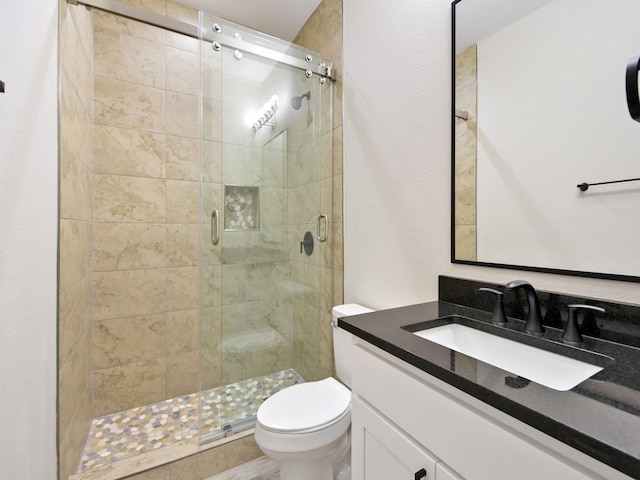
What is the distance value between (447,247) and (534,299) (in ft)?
1.29

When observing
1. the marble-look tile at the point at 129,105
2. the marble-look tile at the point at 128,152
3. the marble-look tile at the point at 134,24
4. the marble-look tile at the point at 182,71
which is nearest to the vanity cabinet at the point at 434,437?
the marble-look tile at the point at 128,152

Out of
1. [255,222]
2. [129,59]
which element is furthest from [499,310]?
[129,59]

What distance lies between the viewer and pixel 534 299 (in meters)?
0.84

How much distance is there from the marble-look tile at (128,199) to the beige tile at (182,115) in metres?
0.41

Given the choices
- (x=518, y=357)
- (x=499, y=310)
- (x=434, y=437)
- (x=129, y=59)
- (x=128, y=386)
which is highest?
(x=129, y=59)

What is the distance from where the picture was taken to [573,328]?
2.50 ft

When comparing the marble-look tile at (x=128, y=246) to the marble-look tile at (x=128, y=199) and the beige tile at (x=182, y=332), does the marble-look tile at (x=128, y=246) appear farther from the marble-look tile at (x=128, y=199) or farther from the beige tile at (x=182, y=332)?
the beige tile at (x=182, y=332)

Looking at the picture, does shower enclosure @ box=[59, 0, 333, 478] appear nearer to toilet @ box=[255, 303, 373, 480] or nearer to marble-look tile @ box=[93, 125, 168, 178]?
marble-look tile @ box=[93, 125, 168, 178]

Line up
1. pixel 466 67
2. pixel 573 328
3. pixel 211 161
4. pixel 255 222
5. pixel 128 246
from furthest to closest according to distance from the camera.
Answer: pixel 128 246 < pixel 255 222 < pixel 211 161 < pixel 466 67 < pixel 573 328

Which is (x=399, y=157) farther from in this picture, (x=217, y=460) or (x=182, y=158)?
(x=217, y=460)

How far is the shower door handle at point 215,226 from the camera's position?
1632mm

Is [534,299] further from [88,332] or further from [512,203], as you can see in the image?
[88,332]

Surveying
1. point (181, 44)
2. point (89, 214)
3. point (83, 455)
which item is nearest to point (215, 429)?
point (83, 455)

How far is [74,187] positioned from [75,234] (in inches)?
9.5
